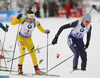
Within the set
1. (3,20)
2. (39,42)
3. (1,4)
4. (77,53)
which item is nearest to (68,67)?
(77,53)

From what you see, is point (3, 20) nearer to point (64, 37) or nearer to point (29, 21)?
point (64, 37)

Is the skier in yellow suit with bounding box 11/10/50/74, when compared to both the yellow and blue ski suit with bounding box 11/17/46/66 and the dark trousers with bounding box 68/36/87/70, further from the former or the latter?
the dark trousers with bounding box 68/36/87/70

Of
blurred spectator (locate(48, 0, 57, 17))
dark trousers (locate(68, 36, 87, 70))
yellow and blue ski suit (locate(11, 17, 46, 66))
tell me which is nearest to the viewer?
dark trousers (locate(68, 36, 87, 70))

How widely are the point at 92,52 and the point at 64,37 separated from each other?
2.70 meters

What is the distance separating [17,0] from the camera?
79.4 feet

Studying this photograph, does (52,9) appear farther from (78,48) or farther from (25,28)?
(78,48)

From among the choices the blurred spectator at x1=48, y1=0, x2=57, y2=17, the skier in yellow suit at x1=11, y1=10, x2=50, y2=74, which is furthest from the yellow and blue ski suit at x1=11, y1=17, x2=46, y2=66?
the blurred spectator at x1=48, y1=0, x2=57, y2=17

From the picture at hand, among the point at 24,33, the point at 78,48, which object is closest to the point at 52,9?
the point at 24,33

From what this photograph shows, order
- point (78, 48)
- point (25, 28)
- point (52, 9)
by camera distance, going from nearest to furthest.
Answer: point (78, 48), point (25, 28), point (52, 9)

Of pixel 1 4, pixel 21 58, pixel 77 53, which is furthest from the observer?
pixel 1 4

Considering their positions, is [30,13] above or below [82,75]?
above

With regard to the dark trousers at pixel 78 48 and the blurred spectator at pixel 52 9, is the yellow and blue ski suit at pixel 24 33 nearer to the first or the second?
the dark trousers at pixel 78 48

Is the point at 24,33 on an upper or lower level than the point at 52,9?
lower

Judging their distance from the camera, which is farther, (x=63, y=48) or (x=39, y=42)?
(x=39, y=42)
